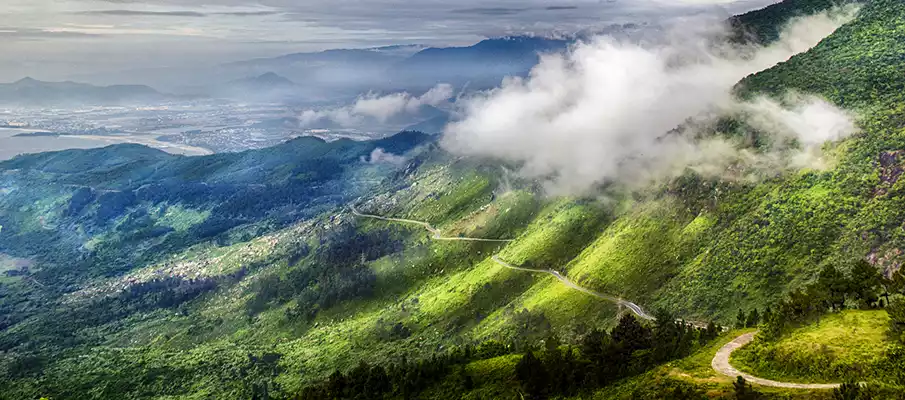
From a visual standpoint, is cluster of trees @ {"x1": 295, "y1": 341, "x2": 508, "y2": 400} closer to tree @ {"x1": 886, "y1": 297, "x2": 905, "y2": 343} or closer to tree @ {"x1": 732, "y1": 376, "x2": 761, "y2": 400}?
tree @ {"x1": 732, "y1": 376, "x2": 761, "y2": 400}

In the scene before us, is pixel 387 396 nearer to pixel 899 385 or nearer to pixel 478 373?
pixel 478 373

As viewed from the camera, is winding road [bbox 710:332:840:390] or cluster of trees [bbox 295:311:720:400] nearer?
winding road [bbox 710:332:840:390]

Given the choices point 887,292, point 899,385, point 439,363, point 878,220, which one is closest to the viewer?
point 899,385

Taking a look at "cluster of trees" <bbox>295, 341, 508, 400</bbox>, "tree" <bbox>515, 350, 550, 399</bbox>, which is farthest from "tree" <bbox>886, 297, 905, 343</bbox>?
"cluster of trees" <bbox>295, 341, 508, 400</bbox>

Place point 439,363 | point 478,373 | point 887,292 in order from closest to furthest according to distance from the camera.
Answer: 1. point 887,292
2. point 478,373
3. point 439,363

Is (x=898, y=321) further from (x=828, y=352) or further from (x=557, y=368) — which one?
(x=557, y=368)

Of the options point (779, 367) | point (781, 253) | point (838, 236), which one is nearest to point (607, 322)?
point (781, 253)
